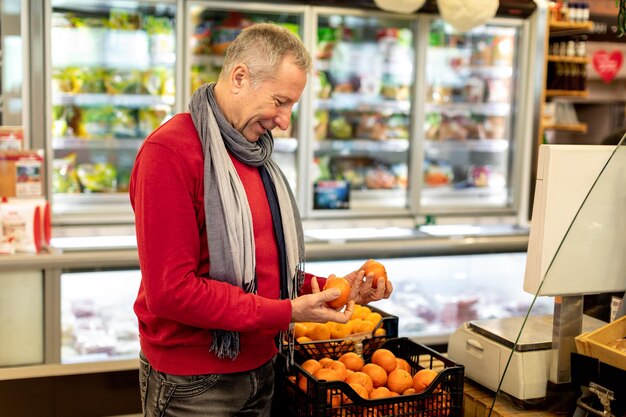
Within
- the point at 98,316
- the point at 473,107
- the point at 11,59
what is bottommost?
the point at 98,316

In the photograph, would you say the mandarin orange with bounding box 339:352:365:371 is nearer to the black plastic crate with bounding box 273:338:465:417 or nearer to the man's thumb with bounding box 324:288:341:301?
the black plastic crate with bounding box 273:338:465:417

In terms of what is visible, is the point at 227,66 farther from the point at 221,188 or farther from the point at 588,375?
the point at 588,375

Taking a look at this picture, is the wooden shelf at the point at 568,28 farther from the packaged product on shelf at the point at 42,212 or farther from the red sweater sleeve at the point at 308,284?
the red sweater sleeve at the point at 308,284

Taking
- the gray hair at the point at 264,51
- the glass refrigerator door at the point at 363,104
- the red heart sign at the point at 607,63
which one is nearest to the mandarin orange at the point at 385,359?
the gray hair at the point at 264,51

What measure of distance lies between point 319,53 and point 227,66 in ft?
11.5

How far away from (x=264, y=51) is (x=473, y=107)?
401 centimetres

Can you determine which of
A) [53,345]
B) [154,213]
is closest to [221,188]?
[154,213]

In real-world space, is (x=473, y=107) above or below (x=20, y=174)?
above

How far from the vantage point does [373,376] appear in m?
1.93

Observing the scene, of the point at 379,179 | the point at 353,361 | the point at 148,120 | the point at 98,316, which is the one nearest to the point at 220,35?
the point at 148,120

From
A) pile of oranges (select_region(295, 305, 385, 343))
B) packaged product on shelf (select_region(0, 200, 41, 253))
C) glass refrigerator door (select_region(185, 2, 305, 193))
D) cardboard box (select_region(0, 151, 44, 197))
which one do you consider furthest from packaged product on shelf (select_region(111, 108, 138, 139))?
pile of oranges (select_region(295, 305, 385, 343))

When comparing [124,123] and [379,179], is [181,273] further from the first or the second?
[379,179]

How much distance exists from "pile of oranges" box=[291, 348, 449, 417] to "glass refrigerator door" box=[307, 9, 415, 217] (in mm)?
3093

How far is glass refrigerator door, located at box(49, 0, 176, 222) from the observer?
4.61m
